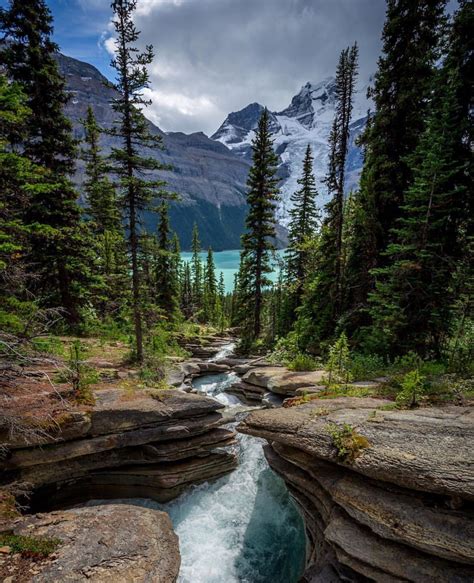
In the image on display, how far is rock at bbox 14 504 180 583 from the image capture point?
198 inches

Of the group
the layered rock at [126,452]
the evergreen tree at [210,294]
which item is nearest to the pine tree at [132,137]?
the layered rock at [126,452]

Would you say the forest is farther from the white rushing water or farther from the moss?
the white rushing water

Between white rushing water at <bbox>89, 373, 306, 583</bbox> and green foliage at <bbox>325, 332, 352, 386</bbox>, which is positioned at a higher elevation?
green foliage at <bbox>325, 332, 352, 386</bbox>

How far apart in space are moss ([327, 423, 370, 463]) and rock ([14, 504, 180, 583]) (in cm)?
421

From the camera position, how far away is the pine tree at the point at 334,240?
52.0 ft

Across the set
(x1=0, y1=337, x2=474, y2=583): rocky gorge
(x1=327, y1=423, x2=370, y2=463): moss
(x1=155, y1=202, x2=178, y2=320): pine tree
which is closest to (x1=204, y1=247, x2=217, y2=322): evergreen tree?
(x1=155, y1=202, x2=178, y2=320): pine tree

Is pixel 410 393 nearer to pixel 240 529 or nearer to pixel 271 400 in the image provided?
pixel 240 529

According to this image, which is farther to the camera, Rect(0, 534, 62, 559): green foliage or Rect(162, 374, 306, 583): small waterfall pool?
Rect(162, 374, 306, 583): small waterfall pool

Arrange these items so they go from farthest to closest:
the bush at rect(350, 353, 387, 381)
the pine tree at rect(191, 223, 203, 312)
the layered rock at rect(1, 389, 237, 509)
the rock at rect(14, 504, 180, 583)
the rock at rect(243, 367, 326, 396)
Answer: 1. the pine tree at rect(191, 223, 203, 312)
2. the rock at rect(243, 367, 326, 396)
3. the bush at rect(350, 353, 387, 381)
4. the layered rock at rect(1, 389, 237, 509)
5. the rock at rect(14, 504, 180, 583)

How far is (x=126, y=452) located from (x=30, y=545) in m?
3.63

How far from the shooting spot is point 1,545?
200 inches

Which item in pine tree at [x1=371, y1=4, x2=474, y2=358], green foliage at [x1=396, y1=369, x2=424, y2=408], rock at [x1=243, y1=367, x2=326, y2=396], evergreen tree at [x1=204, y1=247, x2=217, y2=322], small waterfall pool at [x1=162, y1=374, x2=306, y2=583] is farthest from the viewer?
evergreen tree at [x1=204, y1=247, x2=217, y2=322]

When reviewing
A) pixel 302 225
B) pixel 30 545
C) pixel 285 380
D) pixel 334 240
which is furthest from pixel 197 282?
pixel 30 545

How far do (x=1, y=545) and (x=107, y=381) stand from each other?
589 centimetres
